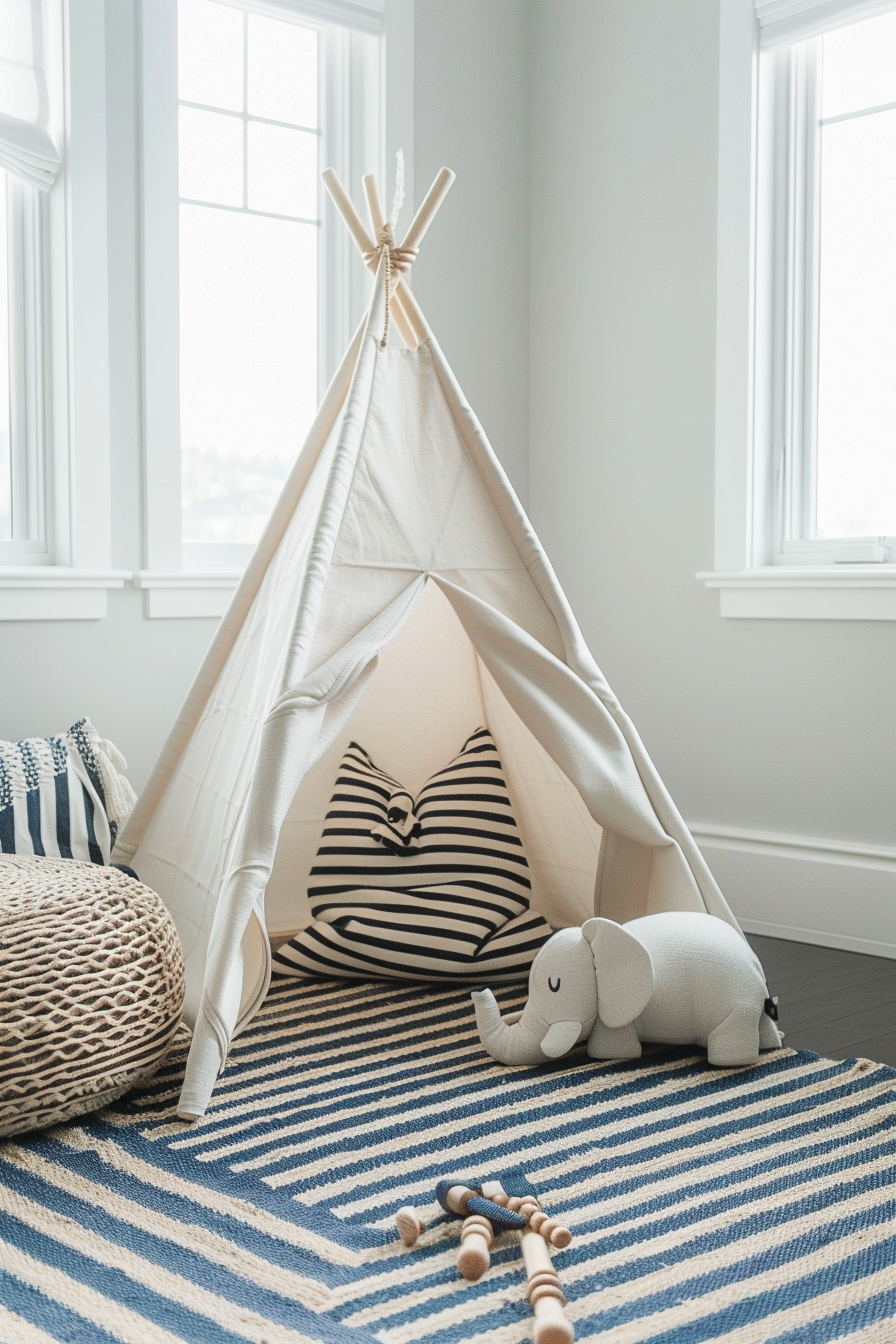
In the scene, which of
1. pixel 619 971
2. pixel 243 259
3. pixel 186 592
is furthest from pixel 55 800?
pixel 243 259

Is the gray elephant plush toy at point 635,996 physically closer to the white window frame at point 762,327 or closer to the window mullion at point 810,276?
the white window frame at point 762,327

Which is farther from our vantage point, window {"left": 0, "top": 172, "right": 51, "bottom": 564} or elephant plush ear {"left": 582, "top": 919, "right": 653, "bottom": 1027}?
window {"left": 0, "top": 172, "right": 51, "bottom": 564}

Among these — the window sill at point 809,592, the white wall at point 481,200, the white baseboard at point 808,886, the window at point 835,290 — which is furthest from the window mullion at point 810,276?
the white wall at point 481,200

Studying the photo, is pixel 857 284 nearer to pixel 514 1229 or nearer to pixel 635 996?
pixel 635 996

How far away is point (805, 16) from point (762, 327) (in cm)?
68

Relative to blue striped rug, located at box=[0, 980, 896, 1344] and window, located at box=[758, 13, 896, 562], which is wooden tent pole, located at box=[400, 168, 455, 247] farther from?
blue striped rug, located at box=[0, 980, 896, 1344]

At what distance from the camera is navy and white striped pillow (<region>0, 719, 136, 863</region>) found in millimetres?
2477

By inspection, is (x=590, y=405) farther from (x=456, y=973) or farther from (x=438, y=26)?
(x=456, y=973)

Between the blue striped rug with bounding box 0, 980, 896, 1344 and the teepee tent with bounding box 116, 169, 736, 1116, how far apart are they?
0.26 meters

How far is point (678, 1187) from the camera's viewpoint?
1.68 m

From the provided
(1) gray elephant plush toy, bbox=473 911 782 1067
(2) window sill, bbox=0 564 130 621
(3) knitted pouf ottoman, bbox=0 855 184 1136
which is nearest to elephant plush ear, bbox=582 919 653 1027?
(1) gray elephant plush toy, bbox=473 911 782 1067

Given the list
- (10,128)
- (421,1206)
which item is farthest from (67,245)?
(421,1206)

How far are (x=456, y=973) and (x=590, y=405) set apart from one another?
1.70 metres

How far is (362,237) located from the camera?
251cm
